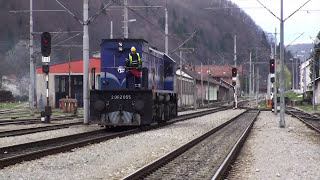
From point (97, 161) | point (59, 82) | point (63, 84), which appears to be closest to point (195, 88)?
point (63, 84)

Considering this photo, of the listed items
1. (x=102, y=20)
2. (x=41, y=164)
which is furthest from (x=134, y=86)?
(x=102, y=20)

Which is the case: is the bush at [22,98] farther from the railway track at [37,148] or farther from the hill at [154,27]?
the railway track at [37,148]

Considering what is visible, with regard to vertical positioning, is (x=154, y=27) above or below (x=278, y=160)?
above

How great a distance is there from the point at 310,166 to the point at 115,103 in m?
10.2

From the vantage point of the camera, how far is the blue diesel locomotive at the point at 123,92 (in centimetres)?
1945

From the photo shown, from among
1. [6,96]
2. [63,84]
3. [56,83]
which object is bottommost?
[6,96]

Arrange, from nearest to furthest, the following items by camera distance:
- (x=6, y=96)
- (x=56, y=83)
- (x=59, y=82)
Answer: (x=56, y=83) → (x=59, y=82) → (x=6, y=96)

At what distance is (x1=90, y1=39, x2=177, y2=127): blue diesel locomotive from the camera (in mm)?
19453

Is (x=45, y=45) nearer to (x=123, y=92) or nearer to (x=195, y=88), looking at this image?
(x=123, y=92)

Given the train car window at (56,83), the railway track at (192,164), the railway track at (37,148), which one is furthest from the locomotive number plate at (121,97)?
the train car window at (56,83)

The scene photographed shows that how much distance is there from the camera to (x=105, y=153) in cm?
1270

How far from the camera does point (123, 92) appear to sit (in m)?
19.5

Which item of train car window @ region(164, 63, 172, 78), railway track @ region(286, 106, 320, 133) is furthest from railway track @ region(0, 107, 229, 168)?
railway track @ region(286, 106, 320, 133)

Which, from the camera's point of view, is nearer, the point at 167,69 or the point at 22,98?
the point at 167,69
